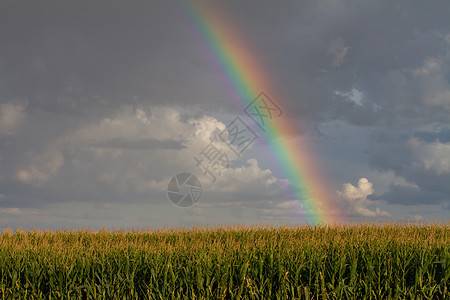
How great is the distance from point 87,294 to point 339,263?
6346 mm

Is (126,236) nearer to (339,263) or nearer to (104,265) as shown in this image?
(104,265)

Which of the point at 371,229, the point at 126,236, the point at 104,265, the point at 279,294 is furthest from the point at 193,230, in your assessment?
the point at 279,294

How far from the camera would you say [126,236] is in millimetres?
24188

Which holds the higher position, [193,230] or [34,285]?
[193,230]

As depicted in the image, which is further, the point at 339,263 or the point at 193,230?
the point at 193,230

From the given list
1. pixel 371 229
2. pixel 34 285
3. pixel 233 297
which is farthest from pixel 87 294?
pixel 371 229

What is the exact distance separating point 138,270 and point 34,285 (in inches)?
117

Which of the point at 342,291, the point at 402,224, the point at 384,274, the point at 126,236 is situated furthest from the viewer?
the point at 402,224

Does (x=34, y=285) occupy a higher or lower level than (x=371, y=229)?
lower

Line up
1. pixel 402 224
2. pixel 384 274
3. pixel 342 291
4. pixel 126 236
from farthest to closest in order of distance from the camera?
pixel 402 224 < pixel 126 236 < pixel 384 274 < pixel 342 291

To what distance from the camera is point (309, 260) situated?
36.0ft

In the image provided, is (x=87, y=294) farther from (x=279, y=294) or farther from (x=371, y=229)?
(x=371, y=229)

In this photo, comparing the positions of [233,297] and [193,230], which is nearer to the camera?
[233,297]

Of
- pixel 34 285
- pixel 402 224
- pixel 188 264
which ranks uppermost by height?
pixel 402 224
